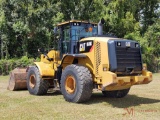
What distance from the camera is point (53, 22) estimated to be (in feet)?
87.1

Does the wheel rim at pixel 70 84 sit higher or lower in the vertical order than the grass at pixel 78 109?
higher

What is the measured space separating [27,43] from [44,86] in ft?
54.3

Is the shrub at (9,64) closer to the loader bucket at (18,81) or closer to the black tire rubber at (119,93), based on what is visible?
the loader bucket at (18,81)

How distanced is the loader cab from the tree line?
12.8 m

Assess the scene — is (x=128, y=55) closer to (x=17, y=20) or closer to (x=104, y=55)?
(x=104, y=55)

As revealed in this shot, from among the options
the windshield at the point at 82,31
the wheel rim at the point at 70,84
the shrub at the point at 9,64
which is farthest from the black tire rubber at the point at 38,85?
the shrub at the point at 9,64

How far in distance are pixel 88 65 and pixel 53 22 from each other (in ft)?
58.2

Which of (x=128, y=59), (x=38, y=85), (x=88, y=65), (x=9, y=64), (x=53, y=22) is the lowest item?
(x=38, y=85)

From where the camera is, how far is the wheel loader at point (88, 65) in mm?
8609

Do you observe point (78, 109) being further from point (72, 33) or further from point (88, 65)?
point (72, 33)

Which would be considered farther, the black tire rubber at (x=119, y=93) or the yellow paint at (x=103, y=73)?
the black tire rubber at (x=119, y=93)

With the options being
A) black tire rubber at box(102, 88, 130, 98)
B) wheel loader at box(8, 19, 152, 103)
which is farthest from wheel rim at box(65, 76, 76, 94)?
black tire rubber at box(102, 88, 130, 98)

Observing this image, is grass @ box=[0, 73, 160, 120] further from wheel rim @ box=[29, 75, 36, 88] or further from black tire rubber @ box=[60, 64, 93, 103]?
wheel rim @ box=[29, 75, 36, 88]

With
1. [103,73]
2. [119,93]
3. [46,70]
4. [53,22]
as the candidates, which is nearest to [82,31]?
[46,70]
